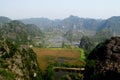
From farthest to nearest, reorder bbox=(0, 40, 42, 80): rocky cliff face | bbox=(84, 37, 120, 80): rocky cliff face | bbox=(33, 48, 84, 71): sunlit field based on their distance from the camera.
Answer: bbox=(33, 48, 84, 71): sunlit field, bbox=(0, 40, 42, 80): rocky cliff face, bbox=(84, 37, 120, 80): rocky cliff face

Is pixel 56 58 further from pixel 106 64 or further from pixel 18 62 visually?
pixel 106 64

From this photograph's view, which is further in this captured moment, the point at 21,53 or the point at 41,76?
the point at 21,53

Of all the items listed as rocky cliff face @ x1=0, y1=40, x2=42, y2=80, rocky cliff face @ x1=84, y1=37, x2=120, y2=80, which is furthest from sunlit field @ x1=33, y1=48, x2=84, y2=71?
rocky cliff face @ x1=84, y1=37, x2=120, y2=80

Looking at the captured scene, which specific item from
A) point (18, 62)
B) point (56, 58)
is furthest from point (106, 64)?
point (56, 58)

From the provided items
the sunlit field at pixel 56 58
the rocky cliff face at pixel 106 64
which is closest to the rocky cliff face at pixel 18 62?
the rocky cliff face at pixel 106 64

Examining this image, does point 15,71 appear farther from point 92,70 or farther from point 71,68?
point 71,68

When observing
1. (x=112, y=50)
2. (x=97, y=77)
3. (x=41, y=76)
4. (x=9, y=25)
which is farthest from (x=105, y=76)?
(x=9, y=25)

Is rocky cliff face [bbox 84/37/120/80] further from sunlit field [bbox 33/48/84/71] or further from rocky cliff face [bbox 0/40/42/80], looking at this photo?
sunlit field [bbox 33/48/84/71]
